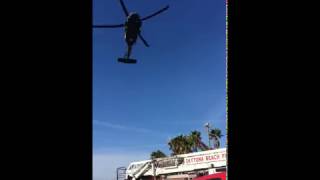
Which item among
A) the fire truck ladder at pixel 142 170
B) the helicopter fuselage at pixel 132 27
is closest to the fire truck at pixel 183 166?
the fire truck ladder at pixel 142 170

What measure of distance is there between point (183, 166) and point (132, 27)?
5.63 m

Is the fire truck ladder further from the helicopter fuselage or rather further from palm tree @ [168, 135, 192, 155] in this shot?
palm tree @ [168, 135, 192, 155]

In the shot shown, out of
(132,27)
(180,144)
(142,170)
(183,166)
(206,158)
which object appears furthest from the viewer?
(180,144)

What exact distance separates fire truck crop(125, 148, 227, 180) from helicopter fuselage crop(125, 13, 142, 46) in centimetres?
491

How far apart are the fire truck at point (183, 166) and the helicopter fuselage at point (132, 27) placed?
4.91m

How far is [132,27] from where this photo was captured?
14297mm

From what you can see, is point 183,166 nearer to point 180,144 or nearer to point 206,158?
point 206,158

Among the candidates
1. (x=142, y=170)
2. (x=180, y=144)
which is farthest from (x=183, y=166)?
(x=180, y=144)

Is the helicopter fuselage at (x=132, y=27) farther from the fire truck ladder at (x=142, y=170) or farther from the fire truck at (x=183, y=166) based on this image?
the fire truck ladder at (x=142, y=170)

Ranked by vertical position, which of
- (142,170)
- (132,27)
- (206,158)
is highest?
(132,27)

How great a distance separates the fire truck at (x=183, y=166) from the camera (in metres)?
15.6

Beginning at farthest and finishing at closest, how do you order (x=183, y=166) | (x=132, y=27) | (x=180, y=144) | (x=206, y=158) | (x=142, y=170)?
1. (x=180, y=144)
2. (x=142, y=170)
3. (x=183, y=166)
4. (x=206, y=158)
5. (x=132, y=27)
